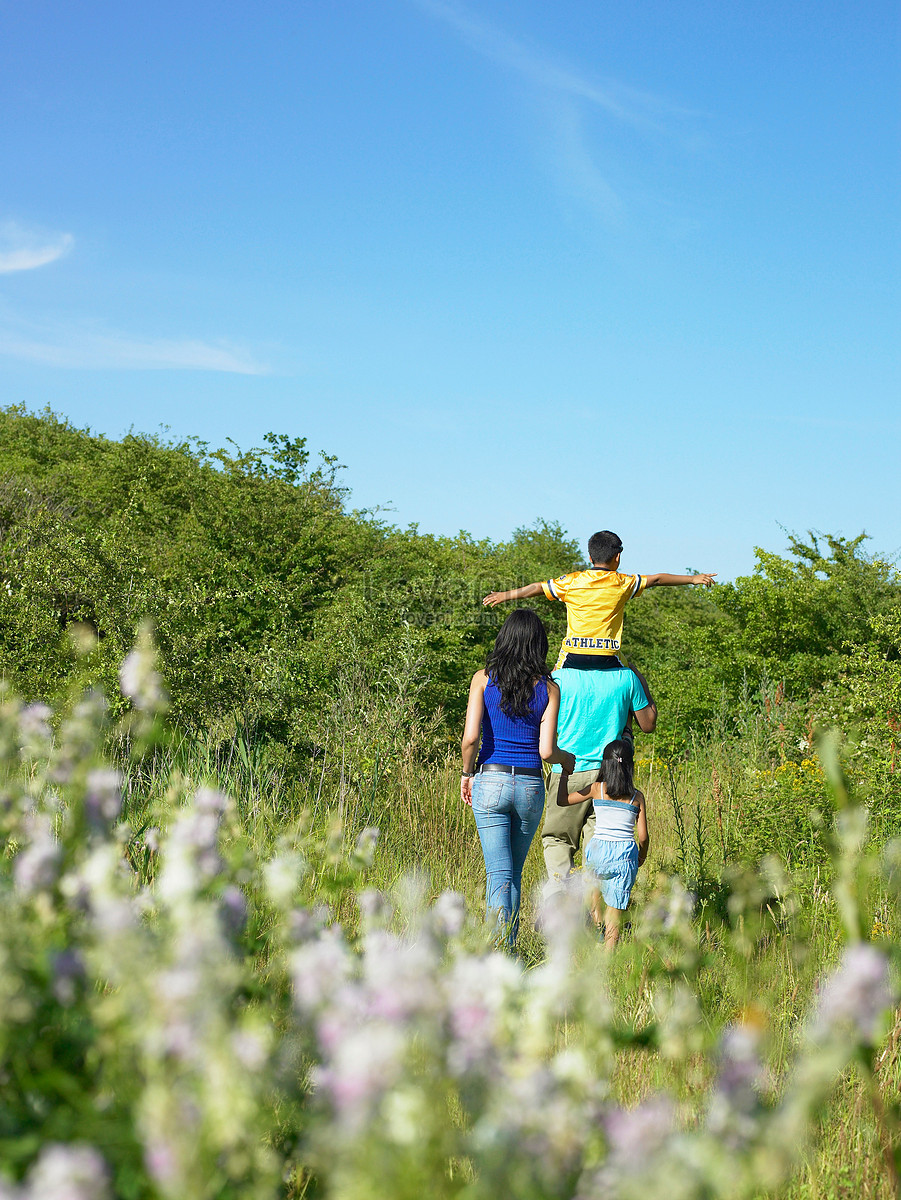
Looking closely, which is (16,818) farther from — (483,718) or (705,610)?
(705,610)

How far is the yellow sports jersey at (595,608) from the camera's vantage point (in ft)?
18.1

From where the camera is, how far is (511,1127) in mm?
1007

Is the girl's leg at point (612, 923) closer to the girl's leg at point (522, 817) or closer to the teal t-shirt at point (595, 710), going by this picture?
the girl's leg at point (522, 817)

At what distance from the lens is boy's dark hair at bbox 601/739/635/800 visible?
4.84 m

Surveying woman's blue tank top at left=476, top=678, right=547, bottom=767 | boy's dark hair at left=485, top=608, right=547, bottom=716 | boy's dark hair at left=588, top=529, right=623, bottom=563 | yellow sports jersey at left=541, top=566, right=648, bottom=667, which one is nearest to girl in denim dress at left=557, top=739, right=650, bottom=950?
woman's blue tank top at left=476, top=678, right=547, bottom=767

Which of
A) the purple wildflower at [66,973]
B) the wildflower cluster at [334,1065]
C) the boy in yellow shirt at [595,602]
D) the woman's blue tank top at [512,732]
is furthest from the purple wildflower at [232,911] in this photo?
the boy in yellow shirt at [595,602]

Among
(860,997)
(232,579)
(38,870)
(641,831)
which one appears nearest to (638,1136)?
(860,997)

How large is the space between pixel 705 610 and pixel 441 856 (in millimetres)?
13249

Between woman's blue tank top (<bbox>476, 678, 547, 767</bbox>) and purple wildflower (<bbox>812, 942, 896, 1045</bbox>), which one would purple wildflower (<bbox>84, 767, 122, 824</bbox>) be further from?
woman's blue tank top (<bbox>476, 678, 547, 767</bbox>)

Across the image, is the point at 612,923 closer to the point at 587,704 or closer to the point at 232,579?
the point at 587,704

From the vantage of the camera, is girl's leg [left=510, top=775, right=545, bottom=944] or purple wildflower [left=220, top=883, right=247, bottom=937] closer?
purple wildflower [left=220, top=883, right=247, bottom=937]

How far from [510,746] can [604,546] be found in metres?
1.59

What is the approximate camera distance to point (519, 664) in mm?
4746

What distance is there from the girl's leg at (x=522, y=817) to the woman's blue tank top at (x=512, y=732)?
99mm
